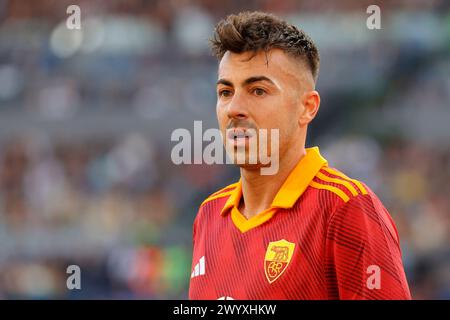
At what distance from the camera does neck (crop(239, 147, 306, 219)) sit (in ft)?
10.9

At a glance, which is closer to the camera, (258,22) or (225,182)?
(258,22)

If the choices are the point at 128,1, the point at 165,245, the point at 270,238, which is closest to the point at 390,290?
the point at 270,238

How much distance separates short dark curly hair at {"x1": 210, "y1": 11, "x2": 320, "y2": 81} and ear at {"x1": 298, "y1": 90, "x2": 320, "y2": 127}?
112mm

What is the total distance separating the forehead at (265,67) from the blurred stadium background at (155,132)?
24.6ft

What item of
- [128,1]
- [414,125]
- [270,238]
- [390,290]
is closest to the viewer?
[390,290]

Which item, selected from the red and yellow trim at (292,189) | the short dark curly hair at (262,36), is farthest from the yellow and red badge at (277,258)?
the short dark curly hair at (262,36)

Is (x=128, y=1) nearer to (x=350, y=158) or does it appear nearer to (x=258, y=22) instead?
(x=350, y=158)

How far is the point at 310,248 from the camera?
2.98m

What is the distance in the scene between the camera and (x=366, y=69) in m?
12.0

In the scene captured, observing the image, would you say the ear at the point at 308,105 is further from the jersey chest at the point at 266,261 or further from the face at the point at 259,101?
the jersey chest at the point at 266,261

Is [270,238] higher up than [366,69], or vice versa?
[366,69]

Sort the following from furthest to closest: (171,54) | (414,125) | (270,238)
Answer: (171,54) < (414,125) < (270,238)

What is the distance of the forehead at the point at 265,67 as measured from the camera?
10.6 feet

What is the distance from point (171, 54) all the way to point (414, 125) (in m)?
3.67
